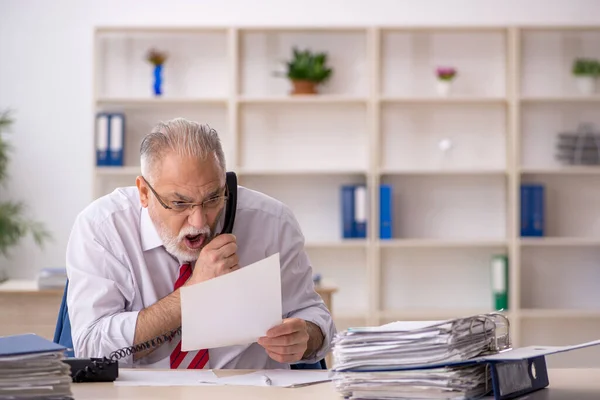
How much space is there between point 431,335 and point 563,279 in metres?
4.23

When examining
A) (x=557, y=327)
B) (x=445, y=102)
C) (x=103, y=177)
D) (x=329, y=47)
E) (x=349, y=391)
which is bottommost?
(x=557, y=327)

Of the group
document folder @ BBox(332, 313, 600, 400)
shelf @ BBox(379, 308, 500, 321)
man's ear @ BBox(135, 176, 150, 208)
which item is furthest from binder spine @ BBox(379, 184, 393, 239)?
document folder @ BBox(332, 313, 600, 400)

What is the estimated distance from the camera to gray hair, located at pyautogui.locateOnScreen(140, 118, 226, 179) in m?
2.16

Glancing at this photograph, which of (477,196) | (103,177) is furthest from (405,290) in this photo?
(103,177)

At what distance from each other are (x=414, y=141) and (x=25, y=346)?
417 cm

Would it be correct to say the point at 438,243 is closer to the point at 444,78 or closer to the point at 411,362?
the point at 444,78

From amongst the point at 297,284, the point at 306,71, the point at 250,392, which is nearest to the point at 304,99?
the point at 306,71

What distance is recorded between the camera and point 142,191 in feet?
7.42

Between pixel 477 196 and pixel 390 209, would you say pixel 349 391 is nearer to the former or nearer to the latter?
pixel 390 209

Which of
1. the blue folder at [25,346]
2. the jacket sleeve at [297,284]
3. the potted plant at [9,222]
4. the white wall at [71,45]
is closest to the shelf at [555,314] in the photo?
the white wall at [71,45]

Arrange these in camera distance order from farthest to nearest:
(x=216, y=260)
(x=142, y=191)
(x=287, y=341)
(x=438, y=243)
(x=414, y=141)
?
(x=414, y=141)
(x=438, y=243)
(x=142, y=191)
(x=216, y=260)
(x=287, y=341)

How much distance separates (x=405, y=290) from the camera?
215 inches

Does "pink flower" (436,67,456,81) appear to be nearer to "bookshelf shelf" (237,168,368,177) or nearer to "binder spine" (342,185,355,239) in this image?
"bookshelf shelf" (237,168,368,177)

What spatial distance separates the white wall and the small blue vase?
1.18 ft
